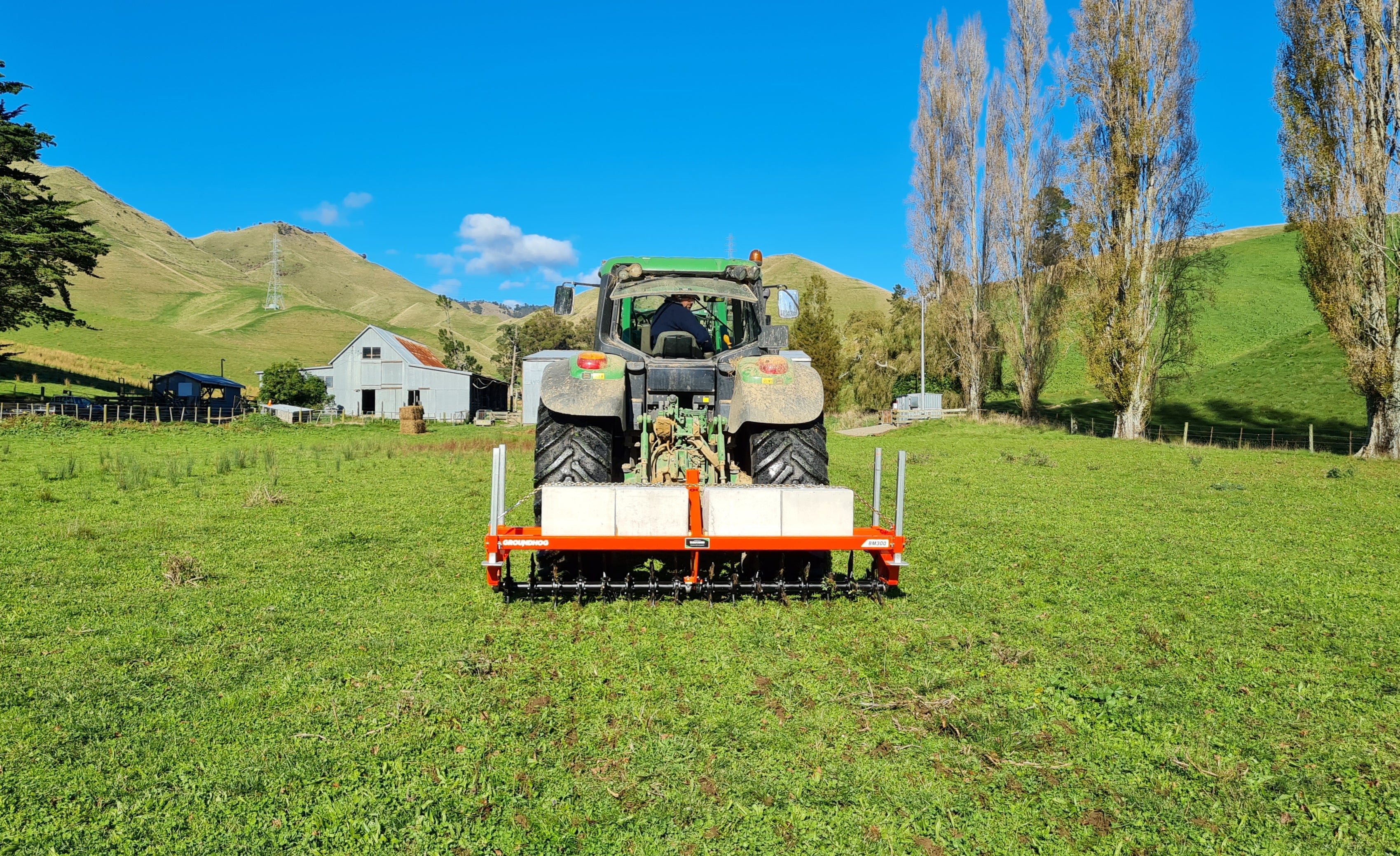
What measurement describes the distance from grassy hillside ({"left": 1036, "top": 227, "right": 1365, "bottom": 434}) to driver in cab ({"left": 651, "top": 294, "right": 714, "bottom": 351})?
1889cm

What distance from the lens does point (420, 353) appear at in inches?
1906

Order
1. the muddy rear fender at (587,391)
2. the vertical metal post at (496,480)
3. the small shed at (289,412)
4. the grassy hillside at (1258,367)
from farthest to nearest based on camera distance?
the small shed at (289,412)
the grassy hillside at (1258,367)
the muddy rear fender at (587,391)
the vertical metal post at (496,480)

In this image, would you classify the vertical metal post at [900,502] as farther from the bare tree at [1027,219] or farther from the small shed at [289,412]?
the small shed at [289,412]

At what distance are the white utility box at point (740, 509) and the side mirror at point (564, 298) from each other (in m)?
3.36

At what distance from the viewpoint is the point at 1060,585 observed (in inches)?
254

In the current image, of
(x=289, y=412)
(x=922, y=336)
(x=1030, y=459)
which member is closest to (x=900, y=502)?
(x=1030, y=459)

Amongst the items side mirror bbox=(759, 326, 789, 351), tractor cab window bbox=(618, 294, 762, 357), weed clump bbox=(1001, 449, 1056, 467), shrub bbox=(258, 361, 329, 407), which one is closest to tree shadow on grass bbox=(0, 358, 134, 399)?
shrub bbox=(258, 361, 329, 407)

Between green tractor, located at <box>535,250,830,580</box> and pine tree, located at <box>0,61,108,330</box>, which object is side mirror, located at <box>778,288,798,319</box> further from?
pine tree, located at <box>0,61,108,330</box>

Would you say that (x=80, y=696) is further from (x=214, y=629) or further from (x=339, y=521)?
(x=339, y=521)

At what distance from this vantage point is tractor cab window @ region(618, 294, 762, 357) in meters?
7.63

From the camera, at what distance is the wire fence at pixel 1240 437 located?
2188 cm

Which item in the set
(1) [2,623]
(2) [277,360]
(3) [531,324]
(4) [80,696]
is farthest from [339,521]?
(2) [277,360]

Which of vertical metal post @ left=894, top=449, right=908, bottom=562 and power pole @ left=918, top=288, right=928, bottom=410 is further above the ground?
power pole @ left=918, top=288, right=928, bottom=410

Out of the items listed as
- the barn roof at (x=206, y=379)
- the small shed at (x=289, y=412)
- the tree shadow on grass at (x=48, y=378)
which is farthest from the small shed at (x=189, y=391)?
the tree shadow on grass at (x=48, y=378)
